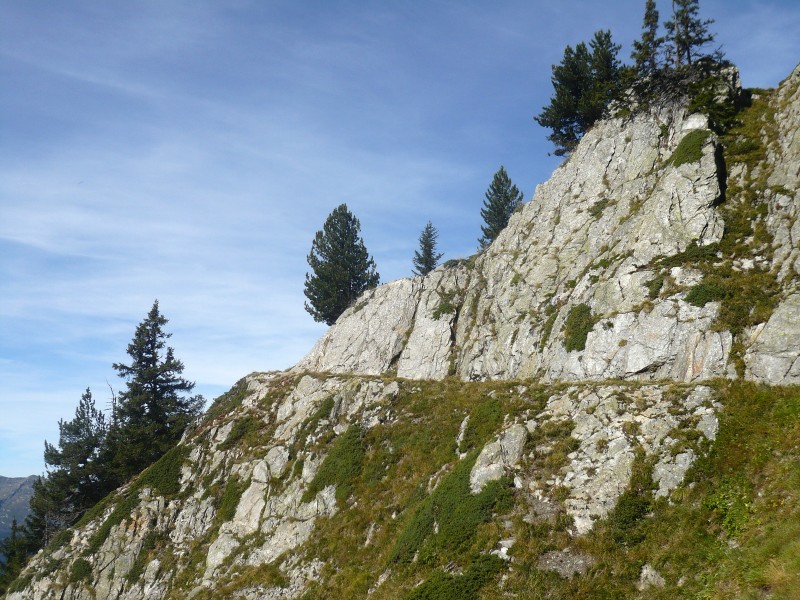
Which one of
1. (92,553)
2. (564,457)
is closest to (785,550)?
(564,457)

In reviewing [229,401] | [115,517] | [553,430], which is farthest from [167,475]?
[553,430]

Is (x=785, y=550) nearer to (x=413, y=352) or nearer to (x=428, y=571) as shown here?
(x=428, y=571)

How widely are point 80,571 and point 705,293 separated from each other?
48997mm

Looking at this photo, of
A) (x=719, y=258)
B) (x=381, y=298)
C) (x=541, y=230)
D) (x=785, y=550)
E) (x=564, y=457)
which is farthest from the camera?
(x=381, y=298)

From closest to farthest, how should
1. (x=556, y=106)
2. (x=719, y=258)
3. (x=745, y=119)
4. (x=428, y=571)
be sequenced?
(x=428, y=571) → (x=719, y=258) → (x=745, y=119) → (x=556, y=106)

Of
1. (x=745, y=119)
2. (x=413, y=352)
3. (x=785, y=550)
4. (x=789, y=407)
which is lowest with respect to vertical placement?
(x=785, y=550)

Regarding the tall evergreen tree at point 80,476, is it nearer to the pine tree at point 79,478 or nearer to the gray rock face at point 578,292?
the pine tree at point 79,478

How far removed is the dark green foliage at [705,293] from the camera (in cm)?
2712

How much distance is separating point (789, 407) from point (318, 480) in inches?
1136

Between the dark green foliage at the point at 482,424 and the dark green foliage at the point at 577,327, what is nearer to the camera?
the dark green foliage at the point at 482,424

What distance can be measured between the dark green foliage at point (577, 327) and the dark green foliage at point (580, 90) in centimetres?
2571

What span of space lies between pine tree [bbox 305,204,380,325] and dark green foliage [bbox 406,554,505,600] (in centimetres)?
4825

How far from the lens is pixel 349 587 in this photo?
2475cm

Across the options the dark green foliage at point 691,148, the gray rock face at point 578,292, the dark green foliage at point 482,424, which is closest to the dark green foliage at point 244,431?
the gray rock face at point 578,292
